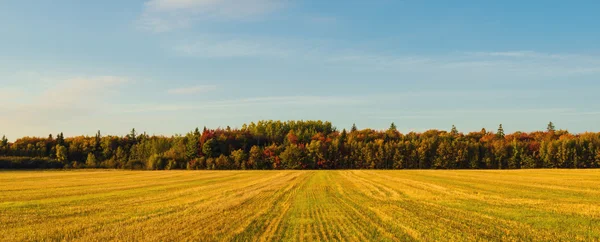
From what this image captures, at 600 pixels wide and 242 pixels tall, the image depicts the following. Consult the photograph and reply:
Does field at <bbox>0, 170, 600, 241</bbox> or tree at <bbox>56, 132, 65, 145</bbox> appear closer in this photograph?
field at <bbox>0, 170, 600, 241</bbox>

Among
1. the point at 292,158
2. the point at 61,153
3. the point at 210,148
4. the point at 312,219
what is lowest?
the point at 312,219

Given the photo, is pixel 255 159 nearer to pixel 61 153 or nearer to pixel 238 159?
pixel 238 159

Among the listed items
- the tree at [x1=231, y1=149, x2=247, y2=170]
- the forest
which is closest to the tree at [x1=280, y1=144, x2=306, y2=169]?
the forest

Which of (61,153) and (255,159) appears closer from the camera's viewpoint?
(255,159)

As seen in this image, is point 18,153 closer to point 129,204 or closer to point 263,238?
point 129,204

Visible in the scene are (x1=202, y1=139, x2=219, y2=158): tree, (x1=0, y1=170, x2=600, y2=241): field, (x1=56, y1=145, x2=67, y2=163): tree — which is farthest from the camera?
(x1=56, y1=145, x2=67, y2=163): tree

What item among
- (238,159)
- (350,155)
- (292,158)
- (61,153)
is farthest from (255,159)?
(61,153)

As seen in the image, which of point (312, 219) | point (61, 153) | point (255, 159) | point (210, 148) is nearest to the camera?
point (312, 219)

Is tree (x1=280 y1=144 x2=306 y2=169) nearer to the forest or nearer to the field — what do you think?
the forest

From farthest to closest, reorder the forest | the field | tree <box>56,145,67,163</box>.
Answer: tree <box>56,145,67,163</box>
the forest
the field

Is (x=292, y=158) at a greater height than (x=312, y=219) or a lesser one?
greater

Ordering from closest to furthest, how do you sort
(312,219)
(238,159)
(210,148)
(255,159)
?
1. (312,219)
2. (238,159)
3. (255,159)
4. (210,148)

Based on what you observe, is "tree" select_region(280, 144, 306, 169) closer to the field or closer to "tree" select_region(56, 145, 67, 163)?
"tree" select_region(56, 145, 67, 163)

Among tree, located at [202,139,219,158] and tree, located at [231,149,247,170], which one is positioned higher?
tree, located at [202,139,219,158]
